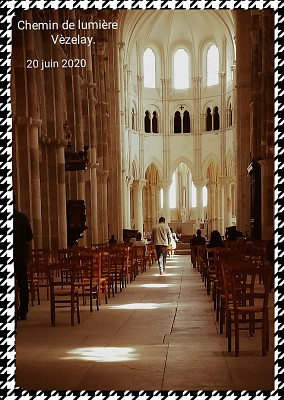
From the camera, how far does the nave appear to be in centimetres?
593

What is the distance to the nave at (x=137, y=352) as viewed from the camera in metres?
5.93

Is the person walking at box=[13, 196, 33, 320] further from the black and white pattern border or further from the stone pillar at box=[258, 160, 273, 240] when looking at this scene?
the stone pillar at box=[258, 160, 273, 240]

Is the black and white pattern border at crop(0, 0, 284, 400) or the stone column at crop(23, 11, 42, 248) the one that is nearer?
the black and white pattern border at crop(0, 0, 284, 400)

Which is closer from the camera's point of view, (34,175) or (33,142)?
(33,142)

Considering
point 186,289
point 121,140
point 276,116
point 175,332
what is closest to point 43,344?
point 175,332

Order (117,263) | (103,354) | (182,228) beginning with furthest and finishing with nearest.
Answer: (182,228) → (117,263) → (103,354)

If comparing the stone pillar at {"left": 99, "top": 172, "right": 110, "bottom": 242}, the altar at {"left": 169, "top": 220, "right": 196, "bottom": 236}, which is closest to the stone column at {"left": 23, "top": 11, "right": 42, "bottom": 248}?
the stone pillar at {"left": 99, "top": 172, "right": 110, "bottom": 242}

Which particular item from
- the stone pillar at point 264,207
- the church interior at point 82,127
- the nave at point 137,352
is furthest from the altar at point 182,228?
the nave at point 137,352

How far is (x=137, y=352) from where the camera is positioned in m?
7.59

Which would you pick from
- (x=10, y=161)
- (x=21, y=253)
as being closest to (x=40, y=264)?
(x=21, y=253)

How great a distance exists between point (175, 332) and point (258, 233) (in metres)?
18.3

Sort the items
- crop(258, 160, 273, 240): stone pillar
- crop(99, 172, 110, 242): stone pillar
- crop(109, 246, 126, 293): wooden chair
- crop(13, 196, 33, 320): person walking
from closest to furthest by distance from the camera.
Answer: crop(13, 196, 33, 320): person walking, crop(109, 246, 126, 293): wooden chair, crop(258, 160, 273, 240): stone pillar, crop(99, 172, 110, 242): stone pillar

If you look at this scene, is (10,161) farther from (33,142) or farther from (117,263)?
(33,142)

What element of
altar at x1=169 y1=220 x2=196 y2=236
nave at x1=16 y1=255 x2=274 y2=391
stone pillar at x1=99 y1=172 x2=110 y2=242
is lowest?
nave at x1=16 y1=255 x2=274 y2=391
